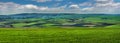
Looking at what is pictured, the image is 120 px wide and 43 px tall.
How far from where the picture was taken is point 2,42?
33.6 metres

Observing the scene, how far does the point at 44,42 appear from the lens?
110 ft

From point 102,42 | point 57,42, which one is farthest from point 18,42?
point 102,42

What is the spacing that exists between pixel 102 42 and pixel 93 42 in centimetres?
107

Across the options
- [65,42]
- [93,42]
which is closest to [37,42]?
A: [65,42]

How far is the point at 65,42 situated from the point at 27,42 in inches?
176

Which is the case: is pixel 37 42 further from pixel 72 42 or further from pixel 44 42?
pixel 72 42

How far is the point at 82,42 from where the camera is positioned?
33.0 meters

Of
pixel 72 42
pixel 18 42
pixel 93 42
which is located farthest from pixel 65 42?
pixel 18 42

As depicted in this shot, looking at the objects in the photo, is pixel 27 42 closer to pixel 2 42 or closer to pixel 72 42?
pixel 2 42

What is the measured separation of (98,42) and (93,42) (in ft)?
2.12

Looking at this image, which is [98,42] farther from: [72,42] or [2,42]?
[2,42]

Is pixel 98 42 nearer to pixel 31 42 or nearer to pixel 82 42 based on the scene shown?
pixel 82 42

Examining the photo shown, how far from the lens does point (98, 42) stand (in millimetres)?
32500

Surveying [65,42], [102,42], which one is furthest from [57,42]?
[102,42]
